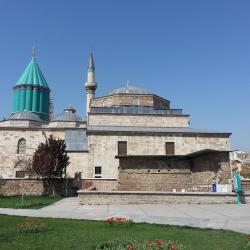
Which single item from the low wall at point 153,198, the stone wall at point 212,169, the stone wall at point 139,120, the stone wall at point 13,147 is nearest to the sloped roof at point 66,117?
the stone wall at point 13,147

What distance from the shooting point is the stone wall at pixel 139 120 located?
84.9 ft

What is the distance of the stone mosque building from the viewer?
1728 centimetres

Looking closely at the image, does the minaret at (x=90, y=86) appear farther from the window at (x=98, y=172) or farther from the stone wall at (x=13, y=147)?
the window at (x=98, y=172)

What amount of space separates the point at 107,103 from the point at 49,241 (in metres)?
23.9

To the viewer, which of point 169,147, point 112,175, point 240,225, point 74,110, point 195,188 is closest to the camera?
point 240,225

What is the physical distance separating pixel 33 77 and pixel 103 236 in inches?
1289

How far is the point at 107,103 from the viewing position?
28.8 metres

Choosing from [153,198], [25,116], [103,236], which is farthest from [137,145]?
[103,236]

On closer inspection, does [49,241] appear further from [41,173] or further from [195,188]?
[41,173]

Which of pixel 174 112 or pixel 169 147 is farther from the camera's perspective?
pixel 174 112

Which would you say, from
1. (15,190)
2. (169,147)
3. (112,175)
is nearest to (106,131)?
(112,175)

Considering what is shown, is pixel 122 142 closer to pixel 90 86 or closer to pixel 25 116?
pixel 90 86

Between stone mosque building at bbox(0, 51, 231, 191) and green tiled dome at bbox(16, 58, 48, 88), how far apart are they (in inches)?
6.2

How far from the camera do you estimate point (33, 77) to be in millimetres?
35719
